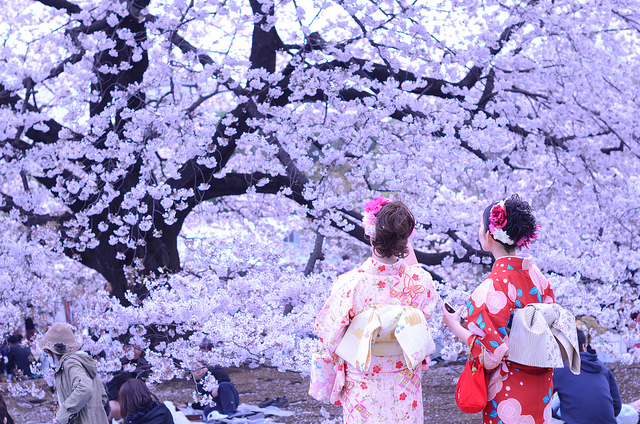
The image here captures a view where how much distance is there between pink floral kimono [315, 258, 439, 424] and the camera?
2.78 metres

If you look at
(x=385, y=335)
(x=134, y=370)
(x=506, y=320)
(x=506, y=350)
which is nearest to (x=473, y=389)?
(x=506, y=350)

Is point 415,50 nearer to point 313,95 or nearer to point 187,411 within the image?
point 313,95

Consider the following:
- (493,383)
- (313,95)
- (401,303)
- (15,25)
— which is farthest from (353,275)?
(15,25)

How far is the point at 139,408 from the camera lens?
4148 millimetres

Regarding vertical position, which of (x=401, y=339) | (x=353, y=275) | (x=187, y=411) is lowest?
(x=187, y=411)

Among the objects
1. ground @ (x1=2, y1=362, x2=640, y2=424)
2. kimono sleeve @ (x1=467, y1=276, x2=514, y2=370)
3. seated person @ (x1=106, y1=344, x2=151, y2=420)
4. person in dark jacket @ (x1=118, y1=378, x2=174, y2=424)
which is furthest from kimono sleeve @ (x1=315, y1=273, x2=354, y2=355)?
ground @ (x1=2, y1=362, x2=640, y2=424)

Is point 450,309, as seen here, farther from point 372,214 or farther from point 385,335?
point 372,214

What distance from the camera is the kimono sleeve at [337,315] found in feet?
9.00

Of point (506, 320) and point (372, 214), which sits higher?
point (372, 214)

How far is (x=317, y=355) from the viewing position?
2.91 meters

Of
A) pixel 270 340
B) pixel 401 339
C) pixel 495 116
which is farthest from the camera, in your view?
pixel 495 116

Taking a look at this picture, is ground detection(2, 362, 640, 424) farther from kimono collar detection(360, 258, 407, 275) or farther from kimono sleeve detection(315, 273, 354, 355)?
kimono collar detection(360, 258, 407, 275)

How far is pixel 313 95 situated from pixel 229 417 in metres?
3.27

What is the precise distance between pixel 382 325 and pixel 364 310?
0.11 m
